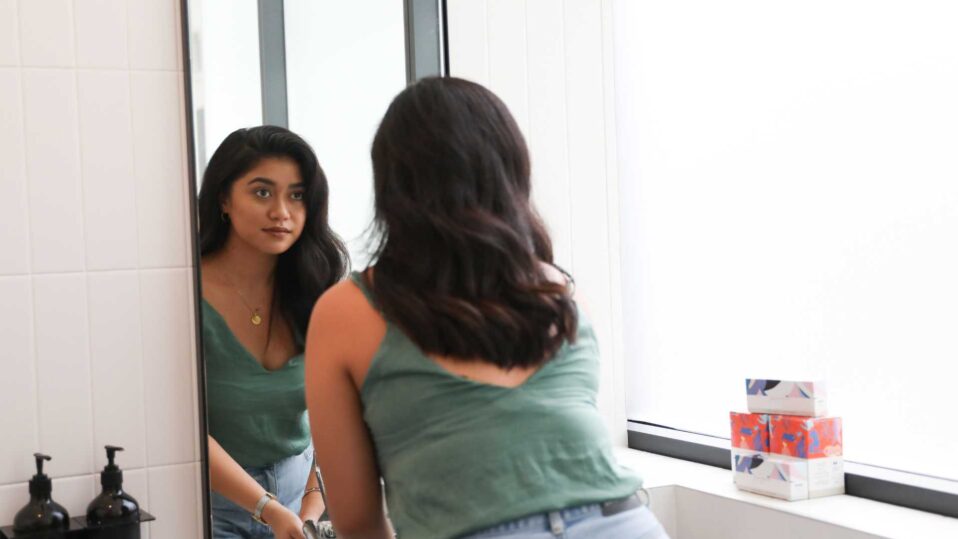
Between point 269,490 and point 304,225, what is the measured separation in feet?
1.13

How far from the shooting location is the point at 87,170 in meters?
1.28

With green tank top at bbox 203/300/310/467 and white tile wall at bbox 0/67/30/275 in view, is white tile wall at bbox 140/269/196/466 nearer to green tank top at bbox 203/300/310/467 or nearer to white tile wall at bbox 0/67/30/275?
green tank top at bbox 203/300/310/467

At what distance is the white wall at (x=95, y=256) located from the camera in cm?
125

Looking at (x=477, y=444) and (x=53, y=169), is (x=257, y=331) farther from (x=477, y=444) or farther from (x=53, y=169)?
(x=477, y=444)

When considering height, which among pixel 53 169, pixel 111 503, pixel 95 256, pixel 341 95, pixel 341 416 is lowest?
pixel 111 503

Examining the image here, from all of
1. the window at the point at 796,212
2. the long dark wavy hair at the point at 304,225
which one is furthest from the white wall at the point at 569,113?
the long dark wavy hair at the point at 304,225

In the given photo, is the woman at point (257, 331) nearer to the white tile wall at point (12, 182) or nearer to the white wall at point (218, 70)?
the white wall at point (218, 70)

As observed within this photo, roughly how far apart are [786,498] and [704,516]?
162 millimetres

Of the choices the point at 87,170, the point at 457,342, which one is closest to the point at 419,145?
the point at 457,342

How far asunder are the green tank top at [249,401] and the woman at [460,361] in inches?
9.9

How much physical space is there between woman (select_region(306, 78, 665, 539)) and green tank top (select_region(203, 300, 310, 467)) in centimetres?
25

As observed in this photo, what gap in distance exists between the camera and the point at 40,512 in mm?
1192

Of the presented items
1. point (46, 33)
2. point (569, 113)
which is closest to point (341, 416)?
point (46, 33)

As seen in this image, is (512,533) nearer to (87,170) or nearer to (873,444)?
(87,170)
